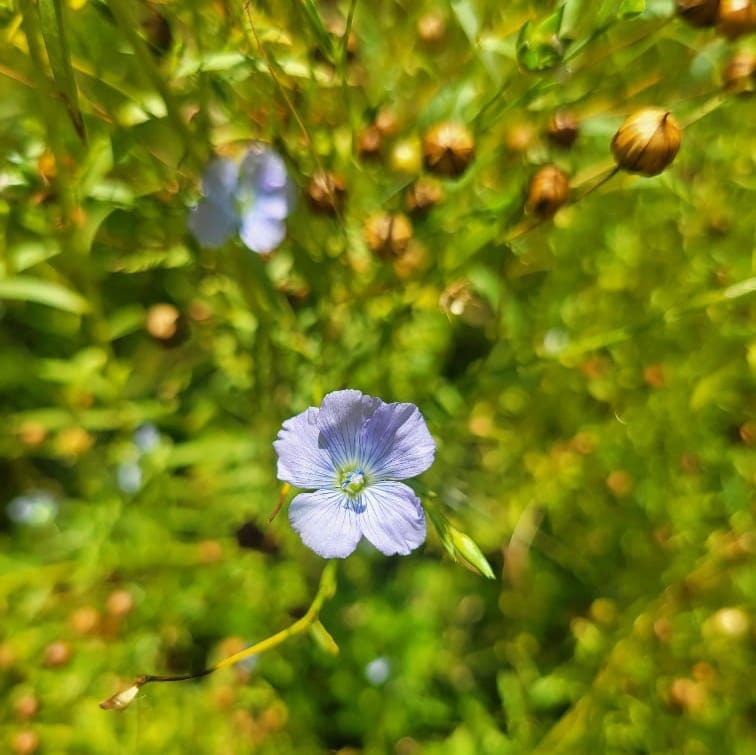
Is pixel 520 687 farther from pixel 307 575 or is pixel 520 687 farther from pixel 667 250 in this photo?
pixel 667 250

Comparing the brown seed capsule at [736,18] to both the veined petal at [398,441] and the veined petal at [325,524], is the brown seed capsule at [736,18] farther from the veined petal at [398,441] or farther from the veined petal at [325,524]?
the veined petal at [325,524]

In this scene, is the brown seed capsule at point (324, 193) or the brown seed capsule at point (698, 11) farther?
the brown seed capsule at point (324, 193)

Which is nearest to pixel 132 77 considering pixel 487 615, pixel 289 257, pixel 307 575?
pixel 289 257

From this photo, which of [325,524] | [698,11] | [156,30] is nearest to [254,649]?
[325,524]

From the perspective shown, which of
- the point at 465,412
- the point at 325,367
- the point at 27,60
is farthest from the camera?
the point at 465,412

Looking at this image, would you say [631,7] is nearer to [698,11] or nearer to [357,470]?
[698,11]

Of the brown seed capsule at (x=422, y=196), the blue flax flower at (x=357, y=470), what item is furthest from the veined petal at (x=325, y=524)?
the brown seed capsule at (x=422, y=196)

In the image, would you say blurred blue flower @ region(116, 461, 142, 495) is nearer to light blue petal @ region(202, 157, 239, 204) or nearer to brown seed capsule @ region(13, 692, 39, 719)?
brown seed capsule @ region(13, 692, 39, 719)

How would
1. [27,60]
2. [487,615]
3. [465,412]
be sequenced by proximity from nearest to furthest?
1. [27,60]
2. [465,412]
3. [487,615]
